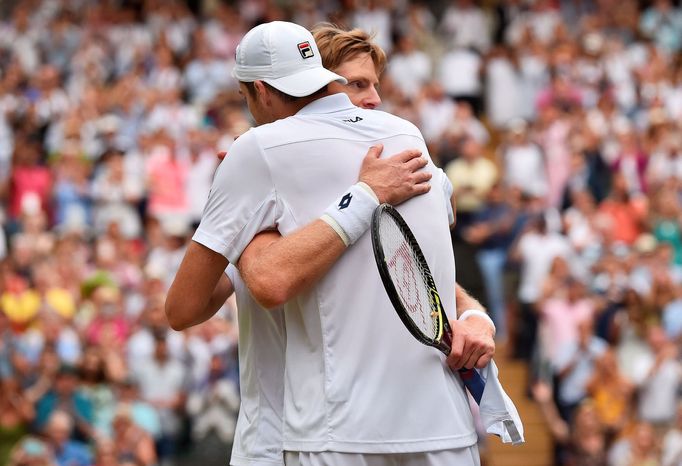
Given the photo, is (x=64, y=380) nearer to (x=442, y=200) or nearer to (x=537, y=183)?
(x=537, y=183)

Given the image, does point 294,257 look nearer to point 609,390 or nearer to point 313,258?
point 313,258

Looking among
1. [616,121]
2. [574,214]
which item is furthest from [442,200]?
[616,121]

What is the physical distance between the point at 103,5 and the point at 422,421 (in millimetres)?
17444

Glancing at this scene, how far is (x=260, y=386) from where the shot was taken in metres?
4.14

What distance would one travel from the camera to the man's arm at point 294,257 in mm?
3760

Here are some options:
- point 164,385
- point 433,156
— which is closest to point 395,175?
point 164,385

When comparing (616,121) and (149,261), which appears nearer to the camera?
(149,261)

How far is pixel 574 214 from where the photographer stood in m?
15.2

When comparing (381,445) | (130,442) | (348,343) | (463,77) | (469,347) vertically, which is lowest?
(463,77)

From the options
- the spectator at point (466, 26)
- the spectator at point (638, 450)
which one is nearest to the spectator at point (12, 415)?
the spectator at point (638, 450)

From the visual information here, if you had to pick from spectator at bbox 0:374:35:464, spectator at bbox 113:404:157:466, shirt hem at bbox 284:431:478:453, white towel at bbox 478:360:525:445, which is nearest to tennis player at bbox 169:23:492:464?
shirt hem at bbox 284:431:478:453

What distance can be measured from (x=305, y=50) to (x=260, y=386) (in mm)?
1002

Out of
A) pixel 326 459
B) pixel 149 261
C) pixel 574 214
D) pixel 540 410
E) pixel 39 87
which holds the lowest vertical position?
pixel 540 410

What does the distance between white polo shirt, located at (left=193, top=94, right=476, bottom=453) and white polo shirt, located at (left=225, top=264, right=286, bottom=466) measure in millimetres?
185
